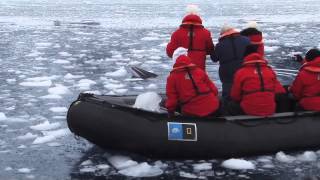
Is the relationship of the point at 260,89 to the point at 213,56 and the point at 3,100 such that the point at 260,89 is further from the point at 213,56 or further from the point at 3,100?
the point at 3,100

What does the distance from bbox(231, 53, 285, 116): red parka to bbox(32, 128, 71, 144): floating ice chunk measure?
2219mm

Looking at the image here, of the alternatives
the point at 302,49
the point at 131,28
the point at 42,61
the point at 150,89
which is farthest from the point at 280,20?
the point at 150,89

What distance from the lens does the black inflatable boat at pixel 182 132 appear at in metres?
5.13

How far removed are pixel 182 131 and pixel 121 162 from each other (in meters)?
0.71

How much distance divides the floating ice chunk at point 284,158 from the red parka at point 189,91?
0.85 m

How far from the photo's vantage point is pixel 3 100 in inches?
306

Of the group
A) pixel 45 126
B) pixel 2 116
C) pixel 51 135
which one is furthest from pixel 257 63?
pixel 2 116

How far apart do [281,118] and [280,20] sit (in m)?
20.1

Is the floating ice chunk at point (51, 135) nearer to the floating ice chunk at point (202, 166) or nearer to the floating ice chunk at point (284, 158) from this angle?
the floating ice chunk at point (202, 166)

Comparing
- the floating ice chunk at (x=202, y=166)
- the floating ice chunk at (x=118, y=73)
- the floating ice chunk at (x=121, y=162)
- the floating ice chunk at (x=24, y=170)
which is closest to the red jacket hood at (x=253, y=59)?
the floating ice chunk at (x=202, y=166)

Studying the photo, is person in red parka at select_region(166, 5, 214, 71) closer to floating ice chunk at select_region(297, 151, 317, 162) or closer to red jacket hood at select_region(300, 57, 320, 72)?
red jacket hood at select_region(300, 57, 320, 72)

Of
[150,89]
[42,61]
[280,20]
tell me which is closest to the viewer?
[150,89]

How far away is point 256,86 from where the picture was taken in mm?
5355

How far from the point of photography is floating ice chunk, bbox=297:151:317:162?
17.5 feet
